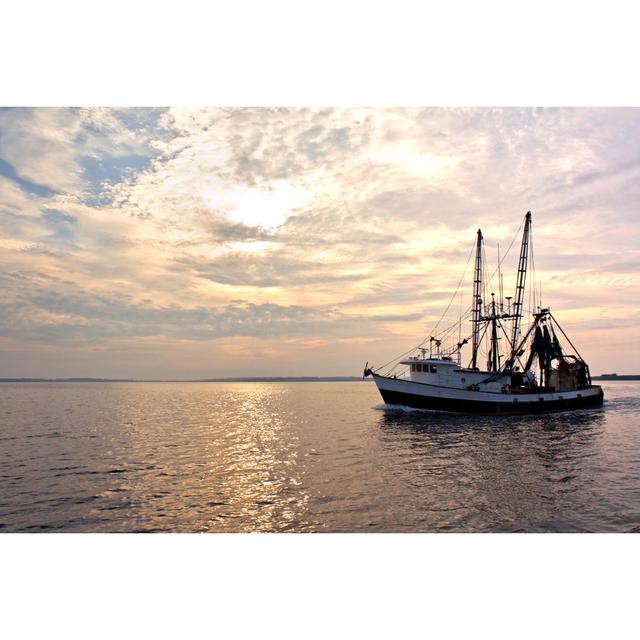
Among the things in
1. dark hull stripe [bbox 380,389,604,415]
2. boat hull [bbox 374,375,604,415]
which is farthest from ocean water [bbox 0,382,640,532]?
dark hull stripe [bbox 380,389,604,415]

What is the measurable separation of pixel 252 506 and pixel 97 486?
6147mm

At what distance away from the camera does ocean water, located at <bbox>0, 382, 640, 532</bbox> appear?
36.4ft

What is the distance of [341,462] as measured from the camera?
1836 cm

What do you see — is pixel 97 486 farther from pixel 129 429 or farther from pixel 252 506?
pixel 129 429

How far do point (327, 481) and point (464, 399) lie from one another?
2319cm

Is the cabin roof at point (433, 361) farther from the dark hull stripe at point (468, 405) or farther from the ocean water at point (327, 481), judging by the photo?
the ocean water at point (327, 481)

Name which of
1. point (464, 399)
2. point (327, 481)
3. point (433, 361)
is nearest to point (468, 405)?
point (464, 399)

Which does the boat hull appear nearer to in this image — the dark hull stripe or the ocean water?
the dark hull stripe

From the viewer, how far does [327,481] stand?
15000 millimetres

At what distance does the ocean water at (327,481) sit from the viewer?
11.1 m

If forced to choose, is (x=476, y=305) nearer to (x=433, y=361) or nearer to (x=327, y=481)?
(x=433, y=361)

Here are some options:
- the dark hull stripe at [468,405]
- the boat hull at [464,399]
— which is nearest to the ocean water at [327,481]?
the boat hull at [464,399]

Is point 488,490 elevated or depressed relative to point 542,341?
depressed

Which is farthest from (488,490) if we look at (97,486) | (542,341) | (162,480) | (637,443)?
(542,341)
